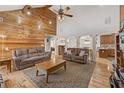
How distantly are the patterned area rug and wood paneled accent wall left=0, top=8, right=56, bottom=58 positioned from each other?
2.40 feet

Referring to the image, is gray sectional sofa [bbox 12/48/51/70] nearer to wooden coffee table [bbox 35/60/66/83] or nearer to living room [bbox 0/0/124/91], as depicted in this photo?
living room [bbox 0/0/124/91]

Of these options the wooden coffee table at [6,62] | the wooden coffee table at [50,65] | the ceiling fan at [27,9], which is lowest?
the wooden coffee table at [50,65]

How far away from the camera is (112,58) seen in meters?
2.80

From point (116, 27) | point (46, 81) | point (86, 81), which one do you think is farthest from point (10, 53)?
point (116, 27)

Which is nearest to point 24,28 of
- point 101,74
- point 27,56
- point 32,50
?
point 32,50

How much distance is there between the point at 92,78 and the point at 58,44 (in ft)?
4.52

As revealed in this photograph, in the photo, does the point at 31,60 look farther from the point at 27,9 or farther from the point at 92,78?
the point at 92,78

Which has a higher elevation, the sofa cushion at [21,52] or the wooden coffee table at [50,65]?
Answer: the sofa cushion at [21,52]

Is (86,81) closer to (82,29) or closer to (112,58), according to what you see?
(112,58)

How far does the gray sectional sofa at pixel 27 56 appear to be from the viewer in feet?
9.70

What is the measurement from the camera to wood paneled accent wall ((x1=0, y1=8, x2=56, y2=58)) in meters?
2.87

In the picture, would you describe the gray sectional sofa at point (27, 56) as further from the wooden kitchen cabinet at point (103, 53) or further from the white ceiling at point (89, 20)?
the wooden kitchen cabinet at point (103, 53)

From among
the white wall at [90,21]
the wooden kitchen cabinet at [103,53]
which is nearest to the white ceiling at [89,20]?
the white wall at [90,21]

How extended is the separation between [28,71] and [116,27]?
93.5 inches
